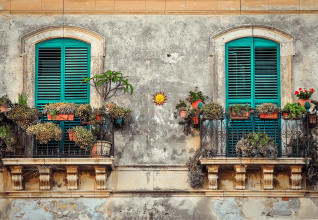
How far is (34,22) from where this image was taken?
574 inches

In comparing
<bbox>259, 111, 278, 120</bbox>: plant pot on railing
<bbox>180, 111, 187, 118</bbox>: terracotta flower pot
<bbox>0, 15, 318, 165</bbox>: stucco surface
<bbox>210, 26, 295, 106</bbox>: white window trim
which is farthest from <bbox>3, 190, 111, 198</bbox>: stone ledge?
<bbox>259, 111, 278, 120</bbox>: plant pot on railing

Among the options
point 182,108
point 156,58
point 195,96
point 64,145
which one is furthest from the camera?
point 156,58

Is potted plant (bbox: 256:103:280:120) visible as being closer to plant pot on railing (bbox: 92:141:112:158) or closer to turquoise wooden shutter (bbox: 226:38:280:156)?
turquoise wooden shutter (bbox: 226:38:280:156)

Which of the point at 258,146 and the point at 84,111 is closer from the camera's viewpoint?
the point at 258,146

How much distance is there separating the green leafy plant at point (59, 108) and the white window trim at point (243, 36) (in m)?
2.98

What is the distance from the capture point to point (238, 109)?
1335cm

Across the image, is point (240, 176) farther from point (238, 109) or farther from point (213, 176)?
point (238, 109)

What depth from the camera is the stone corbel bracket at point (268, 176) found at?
43.7ft

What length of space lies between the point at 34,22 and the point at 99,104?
232cm

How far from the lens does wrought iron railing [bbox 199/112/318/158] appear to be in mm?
13500

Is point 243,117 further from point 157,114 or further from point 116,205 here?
point 116,205

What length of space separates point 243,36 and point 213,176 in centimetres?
315

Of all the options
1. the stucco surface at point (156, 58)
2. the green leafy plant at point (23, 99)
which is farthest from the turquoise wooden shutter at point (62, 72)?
the stucco surface at point (156, 58)

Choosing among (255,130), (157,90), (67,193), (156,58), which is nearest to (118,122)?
(157,90)
